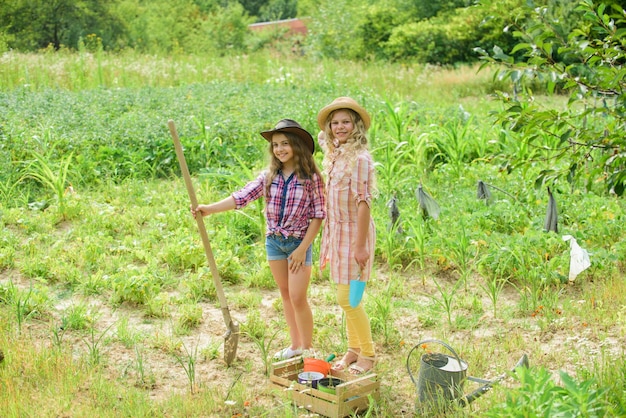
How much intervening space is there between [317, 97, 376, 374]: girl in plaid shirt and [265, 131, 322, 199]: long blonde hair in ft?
0.31

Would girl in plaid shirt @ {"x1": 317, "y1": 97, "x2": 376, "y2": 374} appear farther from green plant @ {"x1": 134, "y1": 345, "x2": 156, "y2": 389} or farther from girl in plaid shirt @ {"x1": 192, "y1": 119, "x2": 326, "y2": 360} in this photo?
green plant @ {"x1": 134, "y1": 345, "x2": 156, "y2": 389}

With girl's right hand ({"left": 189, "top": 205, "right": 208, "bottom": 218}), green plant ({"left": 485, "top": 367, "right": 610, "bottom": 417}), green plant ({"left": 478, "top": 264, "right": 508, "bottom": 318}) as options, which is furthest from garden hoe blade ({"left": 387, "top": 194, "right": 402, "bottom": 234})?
green plant ({"left": 485, "top": 367, "right": 610, "bottom": 417})

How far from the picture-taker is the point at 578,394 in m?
2.37

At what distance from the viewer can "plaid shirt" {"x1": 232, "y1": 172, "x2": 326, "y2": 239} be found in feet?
12.9

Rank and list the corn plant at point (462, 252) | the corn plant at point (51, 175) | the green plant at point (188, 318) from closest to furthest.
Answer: the green plant at point (188, 318) → the corn plant at point (462, 252) → the corn plant at point (51, 175)

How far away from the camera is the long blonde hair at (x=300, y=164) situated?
13.0 ft

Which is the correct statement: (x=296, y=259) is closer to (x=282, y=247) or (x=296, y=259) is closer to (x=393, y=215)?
(x=282, y=247)

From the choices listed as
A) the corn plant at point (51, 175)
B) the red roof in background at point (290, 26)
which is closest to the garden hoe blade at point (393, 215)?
the corn plant at point (51, 175)

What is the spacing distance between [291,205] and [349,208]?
32cm

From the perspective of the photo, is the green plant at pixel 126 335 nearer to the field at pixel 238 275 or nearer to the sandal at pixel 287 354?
the field at pixel 238 275

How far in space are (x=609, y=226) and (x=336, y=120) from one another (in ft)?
9.51

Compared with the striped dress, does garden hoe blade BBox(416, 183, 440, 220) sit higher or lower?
lower

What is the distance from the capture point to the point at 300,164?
3980mm

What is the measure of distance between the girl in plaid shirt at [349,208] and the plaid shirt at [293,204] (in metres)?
0.07
